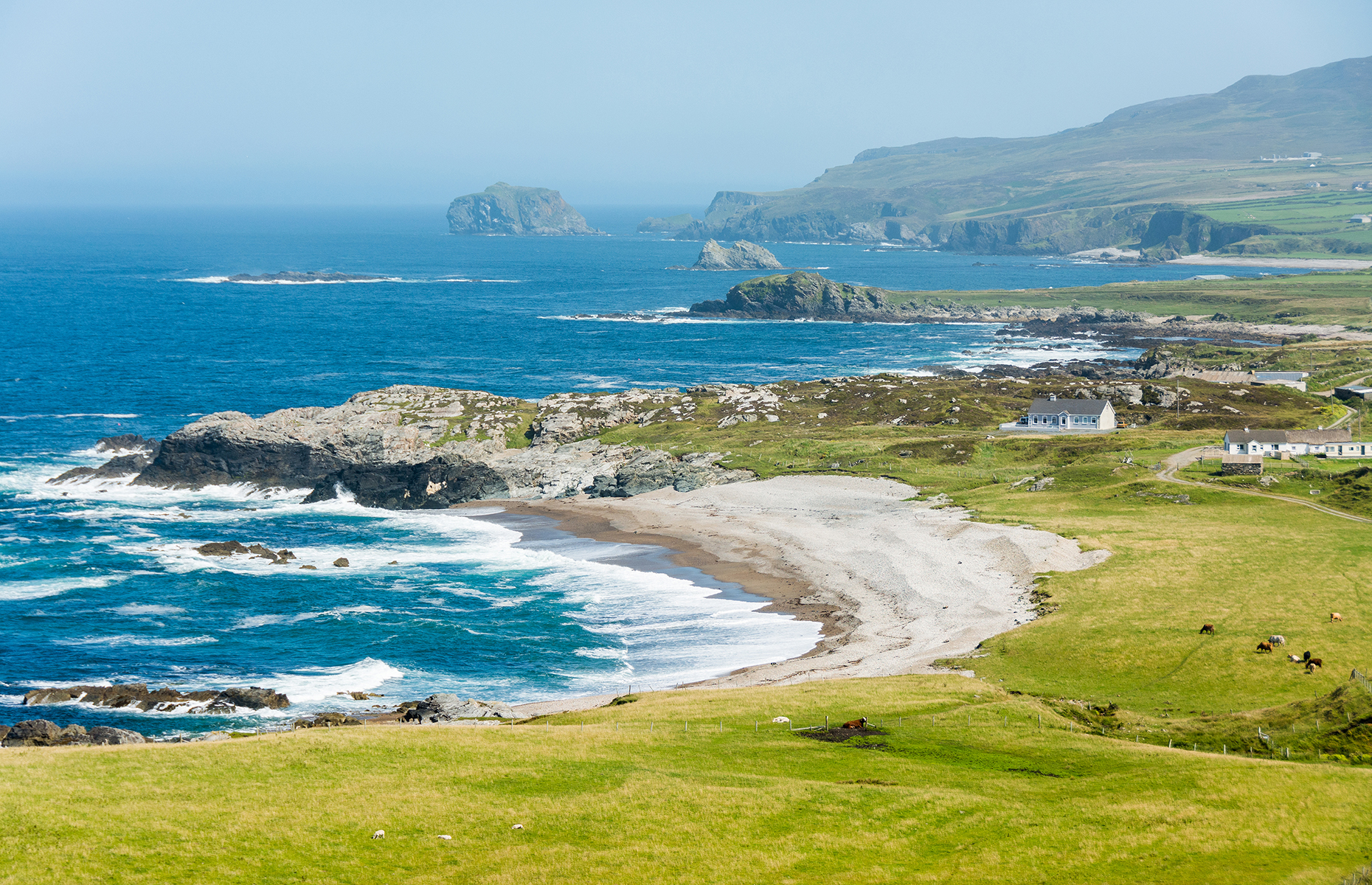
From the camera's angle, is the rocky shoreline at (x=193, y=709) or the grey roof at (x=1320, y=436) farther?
the grey roof at (x=1320, y=436)

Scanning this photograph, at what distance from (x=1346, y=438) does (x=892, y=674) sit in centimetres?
7195

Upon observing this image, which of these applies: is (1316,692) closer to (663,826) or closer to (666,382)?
(663,826)

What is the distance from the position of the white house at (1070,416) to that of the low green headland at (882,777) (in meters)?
49.5

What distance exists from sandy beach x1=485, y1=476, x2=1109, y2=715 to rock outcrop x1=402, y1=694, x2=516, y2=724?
3270 millimetres

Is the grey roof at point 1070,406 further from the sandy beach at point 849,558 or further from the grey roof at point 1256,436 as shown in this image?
the sandy beach at point 849,558

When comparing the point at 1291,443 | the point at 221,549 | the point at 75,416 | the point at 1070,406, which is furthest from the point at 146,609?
the point at 1291,443

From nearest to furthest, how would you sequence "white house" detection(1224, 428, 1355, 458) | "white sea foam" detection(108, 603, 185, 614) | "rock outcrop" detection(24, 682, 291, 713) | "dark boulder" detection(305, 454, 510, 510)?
1. "rock outcrop" detection(24, 682, 291, 713)
2. "white sea foam" detection(108, 603, 185, 614)
3. "white house" detection(1224, 428, 1355, 458)
4. "dark boulder" detection(305, 454, 510, 510)

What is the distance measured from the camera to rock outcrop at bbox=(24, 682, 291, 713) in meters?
57.9

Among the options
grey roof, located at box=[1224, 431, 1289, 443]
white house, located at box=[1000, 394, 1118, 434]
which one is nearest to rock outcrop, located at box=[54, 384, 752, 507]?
white house, located at box=[1000, 394, 1118, 434]

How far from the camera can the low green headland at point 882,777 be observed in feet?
99.9

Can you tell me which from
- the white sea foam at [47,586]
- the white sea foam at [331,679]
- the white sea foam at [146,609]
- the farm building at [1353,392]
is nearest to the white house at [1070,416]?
the farm building at [1353,392]

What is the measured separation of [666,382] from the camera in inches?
6959

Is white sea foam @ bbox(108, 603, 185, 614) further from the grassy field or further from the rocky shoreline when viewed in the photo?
the grassy field

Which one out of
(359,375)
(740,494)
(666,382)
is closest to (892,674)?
(740,494)
